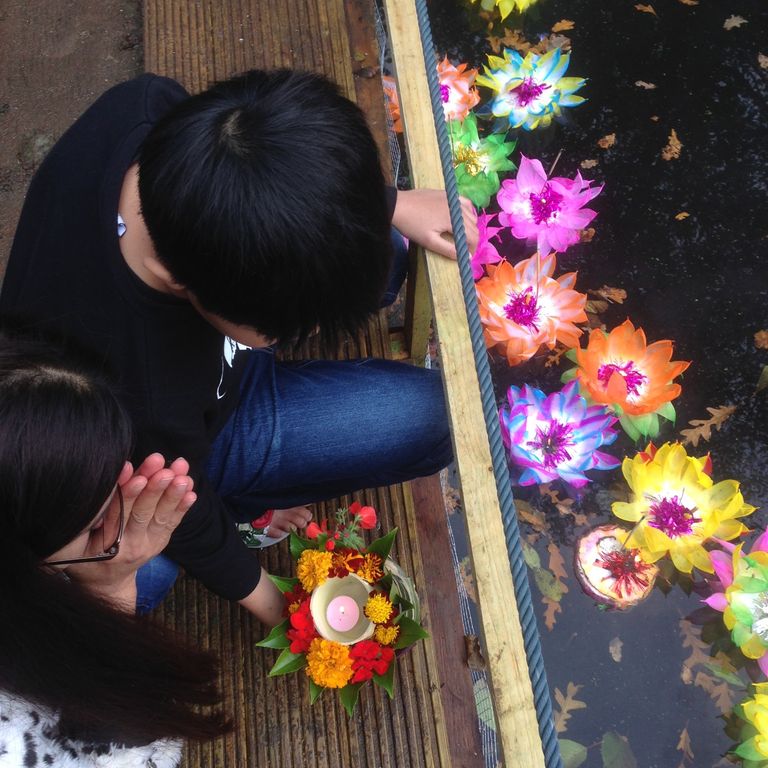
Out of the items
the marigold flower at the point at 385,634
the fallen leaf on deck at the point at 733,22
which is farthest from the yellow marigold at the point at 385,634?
the fallen leaf on deck at the point at 733,22

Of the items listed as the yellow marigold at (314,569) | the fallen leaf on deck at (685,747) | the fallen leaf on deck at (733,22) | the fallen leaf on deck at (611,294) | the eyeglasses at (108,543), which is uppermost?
the fallen leaf on deck at (733,22)

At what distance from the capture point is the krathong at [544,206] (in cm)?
140

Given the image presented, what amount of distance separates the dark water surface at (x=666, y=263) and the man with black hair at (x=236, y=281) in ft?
1.17

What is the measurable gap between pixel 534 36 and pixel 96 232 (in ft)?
4.03

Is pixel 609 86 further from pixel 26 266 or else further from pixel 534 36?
pixel 26 266

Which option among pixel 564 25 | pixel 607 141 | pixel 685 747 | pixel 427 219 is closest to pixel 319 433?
pixel 427 219

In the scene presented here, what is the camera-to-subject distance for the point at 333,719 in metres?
1.22

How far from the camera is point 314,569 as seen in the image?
3.62 ft

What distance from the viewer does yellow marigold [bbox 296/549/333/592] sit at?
1.10m

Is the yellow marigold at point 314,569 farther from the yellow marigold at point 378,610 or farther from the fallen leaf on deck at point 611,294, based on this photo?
the fallen leaf on deck at point 611,294

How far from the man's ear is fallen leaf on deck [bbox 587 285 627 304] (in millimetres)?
872

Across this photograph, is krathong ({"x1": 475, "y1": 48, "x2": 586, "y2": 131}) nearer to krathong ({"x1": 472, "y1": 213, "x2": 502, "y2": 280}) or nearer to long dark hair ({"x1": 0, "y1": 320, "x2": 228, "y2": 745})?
krathong ({"x1": 472, "y1": 213, "x2": 502, "y2": 280})

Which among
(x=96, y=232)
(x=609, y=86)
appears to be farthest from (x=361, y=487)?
(x=609, y=86)

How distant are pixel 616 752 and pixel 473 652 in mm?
315
